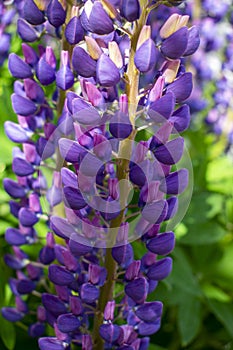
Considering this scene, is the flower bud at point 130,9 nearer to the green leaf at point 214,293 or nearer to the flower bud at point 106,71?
the flower bud at point 106,71

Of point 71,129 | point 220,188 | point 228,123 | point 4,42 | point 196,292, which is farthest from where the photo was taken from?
point 228,123

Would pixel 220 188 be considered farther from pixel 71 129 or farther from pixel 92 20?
pixel 92 20

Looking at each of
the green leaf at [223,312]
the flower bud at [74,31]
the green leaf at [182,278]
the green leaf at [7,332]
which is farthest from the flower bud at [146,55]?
the green leaf at [223,312]

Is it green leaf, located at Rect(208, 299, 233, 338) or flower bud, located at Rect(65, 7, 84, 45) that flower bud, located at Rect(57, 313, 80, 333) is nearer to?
flower bud, located at Rect(65, 7, 84, 45)

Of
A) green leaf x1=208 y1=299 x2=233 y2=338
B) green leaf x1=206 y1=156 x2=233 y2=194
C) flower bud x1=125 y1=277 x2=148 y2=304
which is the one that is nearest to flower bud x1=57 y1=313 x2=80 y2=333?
flower bud x1=125 y1=277 x2=148 y2=304

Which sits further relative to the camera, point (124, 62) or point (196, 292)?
point (196, 292)

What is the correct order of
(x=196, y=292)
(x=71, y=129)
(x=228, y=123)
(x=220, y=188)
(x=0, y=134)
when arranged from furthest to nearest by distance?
(x=228, y=123) → (x=220, y=188) → (x=0, y=134) → (x=196, y=292) → (x=71, y=129)

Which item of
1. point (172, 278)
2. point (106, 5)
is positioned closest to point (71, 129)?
point (106, 5)
